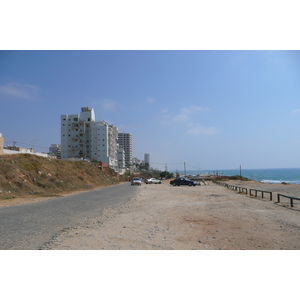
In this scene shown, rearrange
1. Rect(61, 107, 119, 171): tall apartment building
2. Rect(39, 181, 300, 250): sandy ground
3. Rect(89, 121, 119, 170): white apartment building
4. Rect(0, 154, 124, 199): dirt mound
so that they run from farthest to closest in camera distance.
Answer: Rect(89, 121, 119, 170): white apartment building, Rect(61, 107, 119, 171): tall apartment building, Rect(0, 154, 124, 199): dirt mound, Rect(39, 181, 300, 250): sandy ground

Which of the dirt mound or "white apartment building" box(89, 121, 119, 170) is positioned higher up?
"white apartment building" box(89, 121, 119, 170)

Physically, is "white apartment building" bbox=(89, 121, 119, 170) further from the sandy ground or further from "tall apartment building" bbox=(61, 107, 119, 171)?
the sandy ground

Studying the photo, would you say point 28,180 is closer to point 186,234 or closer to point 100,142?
point 186,234

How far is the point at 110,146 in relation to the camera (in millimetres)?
98625

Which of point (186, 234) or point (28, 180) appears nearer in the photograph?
point (186, 234)

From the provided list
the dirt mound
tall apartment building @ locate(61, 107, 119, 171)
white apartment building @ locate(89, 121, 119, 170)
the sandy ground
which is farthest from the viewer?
white apartment building @ locate(89, 121, 119, 170)

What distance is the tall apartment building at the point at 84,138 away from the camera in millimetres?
89875

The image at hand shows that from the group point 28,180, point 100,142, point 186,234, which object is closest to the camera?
point 186,234

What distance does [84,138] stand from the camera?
91.6 m

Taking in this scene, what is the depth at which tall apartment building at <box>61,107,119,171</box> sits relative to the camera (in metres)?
89.9

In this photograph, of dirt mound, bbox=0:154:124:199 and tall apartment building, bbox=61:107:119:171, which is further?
tall apartment building, bbox=61:107:119:171

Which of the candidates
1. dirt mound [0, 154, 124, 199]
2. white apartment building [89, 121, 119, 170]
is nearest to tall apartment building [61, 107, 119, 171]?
white apartment building [89, 121, 119, 170]

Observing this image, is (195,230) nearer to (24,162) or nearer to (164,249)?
(164,249)

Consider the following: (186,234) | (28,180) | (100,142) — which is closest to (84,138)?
(100,142)
